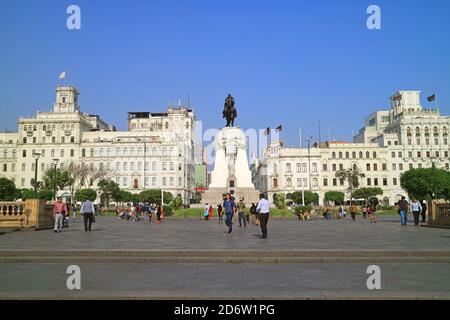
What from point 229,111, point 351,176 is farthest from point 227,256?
point 351,176

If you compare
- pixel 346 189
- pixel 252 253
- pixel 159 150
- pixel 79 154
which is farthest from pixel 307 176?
pixel 252 253

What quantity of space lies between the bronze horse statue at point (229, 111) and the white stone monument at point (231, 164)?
142 centimetres

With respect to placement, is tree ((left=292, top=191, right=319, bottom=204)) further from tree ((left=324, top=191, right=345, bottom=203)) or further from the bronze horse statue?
the bronze horse statue

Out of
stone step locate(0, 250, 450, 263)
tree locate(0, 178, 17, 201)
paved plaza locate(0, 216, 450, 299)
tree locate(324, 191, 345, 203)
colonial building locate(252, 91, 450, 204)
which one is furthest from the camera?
colonial building locate(252, 91, 450, 204)

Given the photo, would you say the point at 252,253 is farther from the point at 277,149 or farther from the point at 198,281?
→ the point at 277,149

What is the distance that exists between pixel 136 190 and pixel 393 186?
210 feet

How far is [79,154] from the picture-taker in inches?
3836

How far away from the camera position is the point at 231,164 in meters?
50.5

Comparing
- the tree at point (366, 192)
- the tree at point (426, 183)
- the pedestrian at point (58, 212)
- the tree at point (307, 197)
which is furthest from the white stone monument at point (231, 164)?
the tree at point (366, 192)

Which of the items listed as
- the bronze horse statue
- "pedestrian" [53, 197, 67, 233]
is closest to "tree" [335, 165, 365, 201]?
the bronze horse statue

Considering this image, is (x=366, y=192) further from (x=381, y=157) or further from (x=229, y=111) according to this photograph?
(x=229, y=111)

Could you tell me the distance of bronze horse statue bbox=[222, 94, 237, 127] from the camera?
51.9 metres

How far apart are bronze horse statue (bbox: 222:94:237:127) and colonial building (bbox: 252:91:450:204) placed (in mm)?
46267

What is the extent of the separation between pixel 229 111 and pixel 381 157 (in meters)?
62.3
